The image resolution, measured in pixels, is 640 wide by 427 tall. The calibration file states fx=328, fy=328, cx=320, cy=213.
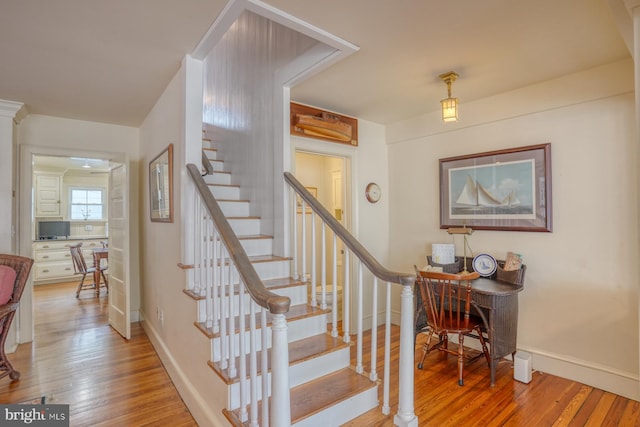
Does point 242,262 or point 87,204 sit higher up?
point 87,204

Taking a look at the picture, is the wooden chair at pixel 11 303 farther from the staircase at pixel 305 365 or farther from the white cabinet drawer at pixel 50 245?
the white cabinet drawer at pixel 50 245

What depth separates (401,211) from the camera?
3.94 meters

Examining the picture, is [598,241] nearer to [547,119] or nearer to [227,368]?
[547,119]

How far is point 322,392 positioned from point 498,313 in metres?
1.58

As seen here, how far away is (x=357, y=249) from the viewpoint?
1986 mm

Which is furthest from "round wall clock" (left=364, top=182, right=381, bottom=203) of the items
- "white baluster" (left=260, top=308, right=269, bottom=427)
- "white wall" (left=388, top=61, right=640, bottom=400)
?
"white baluster" (left=260, top=308, right=269, bottom=427)

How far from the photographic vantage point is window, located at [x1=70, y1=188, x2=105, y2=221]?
7215 mm

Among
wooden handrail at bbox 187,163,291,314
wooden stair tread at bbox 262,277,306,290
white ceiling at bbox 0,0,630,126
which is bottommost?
wooden stair tread at bbox 262,277,306,290

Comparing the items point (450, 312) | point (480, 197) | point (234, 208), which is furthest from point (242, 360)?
point (480, 197)

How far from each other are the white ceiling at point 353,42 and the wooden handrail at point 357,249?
3.22 feet

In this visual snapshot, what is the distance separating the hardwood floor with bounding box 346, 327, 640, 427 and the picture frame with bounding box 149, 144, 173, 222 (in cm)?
197

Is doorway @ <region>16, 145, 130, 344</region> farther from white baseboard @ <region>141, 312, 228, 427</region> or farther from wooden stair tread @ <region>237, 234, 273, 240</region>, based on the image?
wooden stair tread @ <region>237, 234, 273, 240</region>

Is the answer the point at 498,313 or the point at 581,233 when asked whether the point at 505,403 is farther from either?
the point at 581,233

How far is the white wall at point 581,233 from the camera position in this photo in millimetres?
2383
